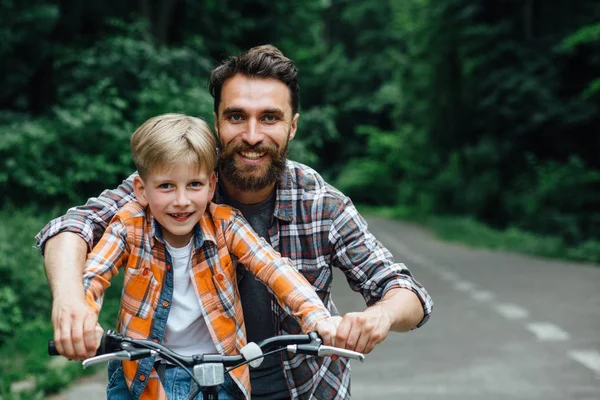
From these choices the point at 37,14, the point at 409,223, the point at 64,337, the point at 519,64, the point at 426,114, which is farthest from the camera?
the point at 409,223

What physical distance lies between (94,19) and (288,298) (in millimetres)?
10796

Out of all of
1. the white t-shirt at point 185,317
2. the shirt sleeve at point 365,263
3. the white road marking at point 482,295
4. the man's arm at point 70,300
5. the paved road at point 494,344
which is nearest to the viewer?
the man's arm at point 70,300

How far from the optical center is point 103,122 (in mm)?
9938

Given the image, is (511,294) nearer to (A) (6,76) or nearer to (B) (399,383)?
(B) (399,383)

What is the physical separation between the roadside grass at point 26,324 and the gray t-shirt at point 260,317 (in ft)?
8.59

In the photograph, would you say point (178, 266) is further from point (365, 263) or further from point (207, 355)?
point (365, 263)

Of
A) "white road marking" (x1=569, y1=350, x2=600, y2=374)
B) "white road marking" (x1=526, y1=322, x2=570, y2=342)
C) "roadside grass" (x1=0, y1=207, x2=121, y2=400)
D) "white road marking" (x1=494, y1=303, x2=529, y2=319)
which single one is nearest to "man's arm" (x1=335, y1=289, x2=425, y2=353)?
"roadside grass" (x1=0, y1=207, x2=121, y2=400)

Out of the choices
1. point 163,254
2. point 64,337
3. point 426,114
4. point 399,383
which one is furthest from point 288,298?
point 426,114

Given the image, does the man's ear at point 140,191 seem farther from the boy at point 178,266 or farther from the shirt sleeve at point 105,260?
the shirt sleeve at point 105,260

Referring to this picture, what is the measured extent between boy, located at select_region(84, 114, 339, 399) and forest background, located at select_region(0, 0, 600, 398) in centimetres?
310

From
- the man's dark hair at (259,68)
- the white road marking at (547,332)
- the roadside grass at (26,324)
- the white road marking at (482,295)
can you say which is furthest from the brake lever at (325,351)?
the white road marking at (482,295)

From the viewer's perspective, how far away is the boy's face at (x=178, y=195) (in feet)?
8.35

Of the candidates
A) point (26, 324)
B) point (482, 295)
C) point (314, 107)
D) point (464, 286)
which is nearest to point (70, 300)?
point (26, 324)

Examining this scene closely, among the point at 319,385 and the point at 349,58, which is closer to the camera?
the point at 319,385
